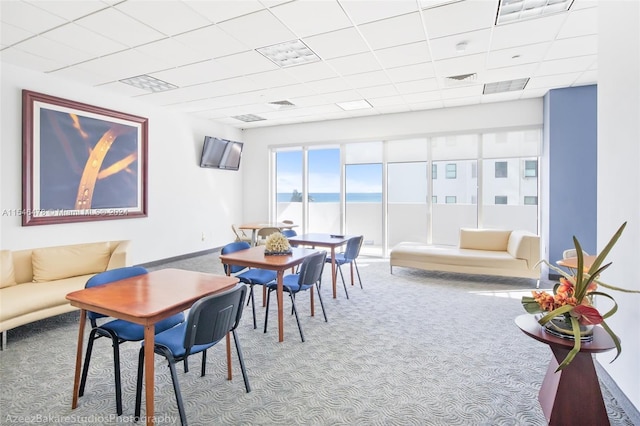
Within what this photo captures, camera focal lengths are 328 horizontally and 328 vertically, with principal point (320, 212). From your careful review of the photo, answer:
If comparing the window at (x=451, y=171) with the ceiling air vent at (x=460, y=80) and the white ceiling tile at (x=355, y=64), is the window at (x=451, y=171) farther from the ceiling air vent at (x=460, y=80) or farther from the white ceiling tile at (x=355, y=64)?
the white ceiling tile at (x=355, y=64)

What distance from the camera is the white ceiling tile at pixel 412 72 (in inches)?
173

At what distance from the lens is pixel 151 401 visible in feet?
5.87

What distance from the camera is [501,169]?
6.31 meters

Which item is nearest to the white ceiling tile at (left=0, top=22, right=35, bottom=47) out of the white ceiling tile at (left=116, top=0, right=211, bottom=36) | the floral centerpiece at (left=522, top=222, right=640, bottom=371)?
the white ceiling tile at (left=116, top=0, right=211, bottom=36)

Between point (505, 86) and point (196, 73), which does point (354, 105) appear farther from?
point (196, 73)

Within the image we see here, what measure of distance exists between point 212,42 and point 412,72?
105 inches

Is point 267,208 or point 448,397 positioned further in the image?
point 267,208

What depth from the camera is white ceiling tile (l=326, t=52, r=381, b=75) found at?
13.5ft

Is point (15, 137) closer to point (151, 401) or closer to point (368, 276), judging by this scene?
point (151, 401)

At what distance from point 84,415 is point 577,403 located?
2942 mm

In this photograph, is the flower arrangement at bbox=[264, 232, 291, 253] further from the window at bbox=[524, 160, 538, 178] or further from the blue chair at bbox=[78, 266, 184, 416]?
the window at bbox=[524, 160, 538, 178]

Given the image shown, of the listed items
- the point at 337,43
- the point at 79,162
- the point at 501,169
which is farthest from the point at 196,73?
the point at 501,169

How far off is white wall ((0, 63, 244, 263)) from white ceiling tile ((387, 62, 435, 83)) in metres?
4.42

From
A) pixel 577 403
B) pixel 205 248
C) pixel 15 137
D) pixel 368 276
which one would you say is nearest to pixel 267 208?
pixel 205 248
